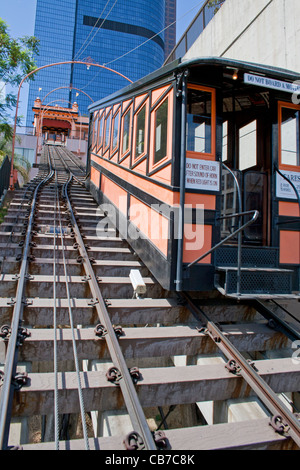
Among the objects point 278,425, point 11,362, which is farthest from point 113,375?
point 278,425

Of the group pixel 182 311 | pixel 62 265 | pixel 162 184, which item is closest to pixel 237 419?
pixel 182 311

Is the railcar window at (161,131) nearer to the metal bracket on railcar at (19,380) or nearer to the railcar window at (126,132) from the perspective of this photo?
the railcar window at (126,132)

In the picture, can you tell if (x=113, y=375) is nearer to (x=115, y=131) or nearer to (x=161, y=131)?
(x=161, y=131)

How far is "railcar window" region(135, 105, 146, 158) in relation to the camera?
5.50 meters

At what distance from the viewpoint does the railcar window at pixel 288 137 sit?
16.3ft

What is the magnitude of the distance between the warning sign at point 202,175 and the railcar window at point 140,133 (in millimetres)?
1433

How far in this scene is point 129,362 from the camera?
4.88 meters

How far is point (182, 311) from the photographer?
4293 millimetres

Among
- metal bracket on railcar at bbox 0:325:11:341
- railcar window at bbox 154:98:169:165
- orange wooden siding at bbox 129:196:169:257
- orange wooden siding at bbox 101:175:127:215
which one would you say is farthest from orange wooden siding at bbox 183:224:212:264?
orange wooden siding at bbox 101:175:127:215

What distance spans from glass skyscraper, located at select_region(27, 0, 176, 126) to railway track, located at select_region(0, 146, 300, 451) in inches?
4441

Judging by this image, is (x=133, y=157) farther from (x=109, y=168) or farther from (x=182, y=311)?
(x=182, y=311)

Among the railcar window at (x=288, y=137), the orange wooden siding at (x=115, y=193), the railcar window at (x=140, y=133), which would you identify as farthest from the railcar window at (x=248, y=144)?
the orange wooden siding at (x=115, y=193)

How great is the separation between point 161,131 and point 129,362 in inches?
136

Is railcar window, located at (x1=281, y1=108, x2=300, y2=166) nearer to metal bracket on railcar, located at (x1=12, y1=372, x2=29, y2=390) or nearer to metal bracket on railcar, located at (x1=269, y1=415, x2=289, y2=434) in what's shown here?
metal bracket on railcar, located at (x1=269, y1=415, x2=289, y2=434)
